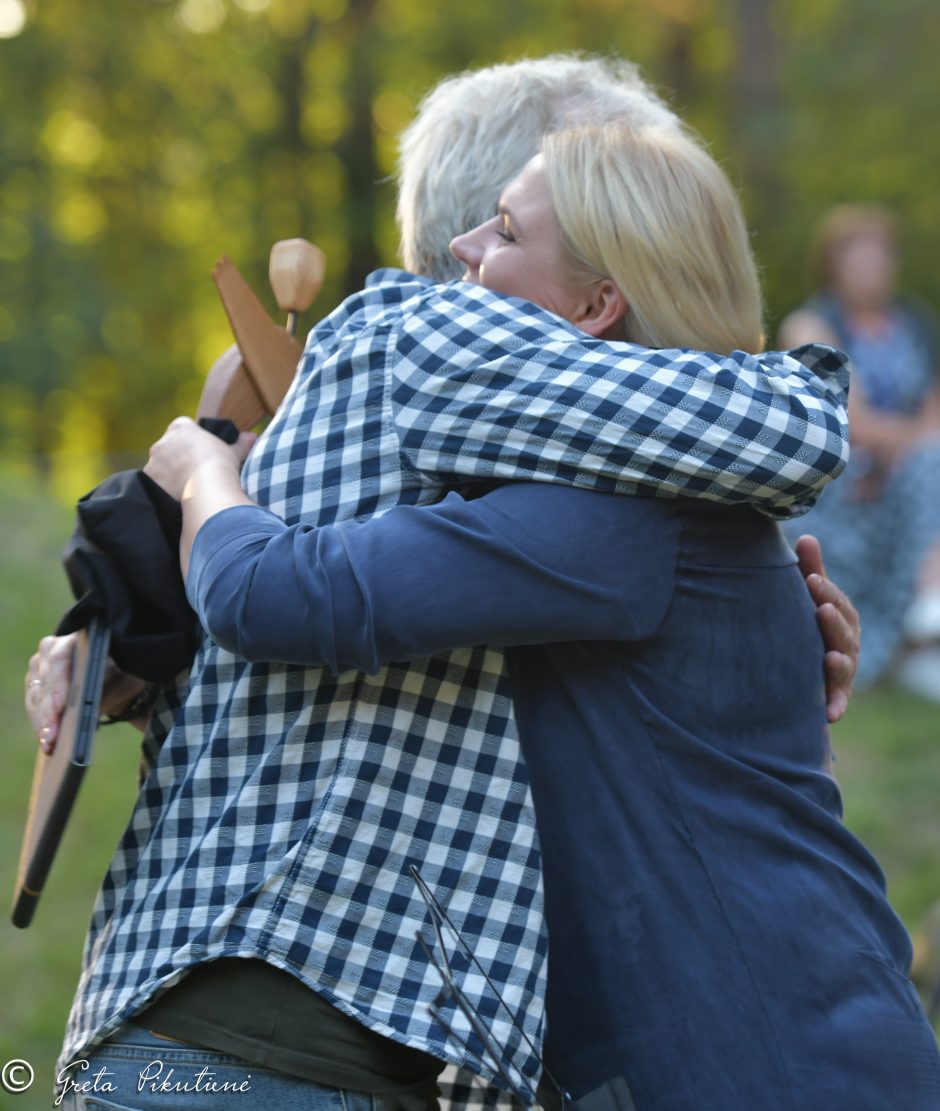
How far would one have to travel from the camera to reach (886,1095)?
59.8 inches

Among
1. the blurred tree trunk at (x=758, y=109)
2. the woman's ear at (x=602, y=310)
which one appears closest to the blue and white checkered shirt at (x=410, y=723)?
the woman's ear at (x=602, y=310)

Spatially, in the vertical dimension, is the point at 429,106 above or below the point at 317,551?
above

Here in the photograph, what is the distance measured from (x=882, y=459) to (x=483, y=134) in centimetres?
503

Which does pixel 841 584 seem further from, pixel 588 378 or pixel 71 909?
pixel 588 378

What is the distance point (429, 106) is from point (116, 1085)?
1.37m

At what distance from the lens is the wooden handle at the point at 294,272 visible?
1.95 meters

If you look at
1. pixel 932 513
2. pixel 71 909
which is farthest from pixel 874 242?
pixel 71 909

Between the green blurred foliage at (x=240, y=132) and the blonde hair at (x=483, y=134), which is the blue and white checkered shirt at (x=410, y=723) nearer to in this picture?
the blonde hair at (x=483, y=134)

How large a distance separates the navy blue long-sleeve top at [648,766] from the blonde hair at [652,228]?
0.78 feet

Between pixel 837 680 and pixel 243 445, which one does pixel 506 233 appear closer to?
pixel 243 445

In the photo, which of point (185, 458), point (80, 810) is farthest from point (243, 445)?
point (80, 810)

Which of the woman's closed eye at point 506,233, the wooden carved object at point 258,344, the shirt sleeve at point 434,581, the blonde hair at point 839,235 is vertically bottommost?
the blonde hair at point 839,235

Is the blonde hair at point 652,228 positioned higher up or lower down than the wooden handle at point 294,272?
higher up

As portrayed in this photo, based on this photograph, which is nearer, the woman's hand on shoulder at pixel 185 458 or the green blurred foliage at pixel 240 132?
the woman's hand on shoulder at pixel 185 458
